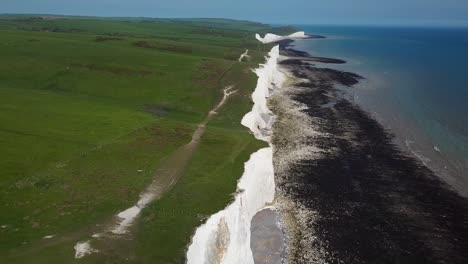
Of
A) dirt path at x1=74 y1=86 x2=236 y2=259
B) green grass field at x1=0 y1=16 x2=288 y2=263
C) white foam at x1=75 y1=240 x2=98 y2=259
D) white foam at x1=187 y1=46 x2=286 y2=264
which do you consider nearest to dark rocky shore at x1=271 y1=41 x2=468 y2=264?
white foam at x1=187 y1=46 x2=286 y2=264

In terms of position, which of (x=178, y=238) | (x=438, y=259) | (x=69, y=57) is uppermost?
(x=69, y=57)

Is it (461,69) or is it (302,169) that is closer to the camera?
(302,169)

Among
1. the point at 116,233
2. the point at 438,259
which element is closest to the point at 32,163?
the point at 116,233

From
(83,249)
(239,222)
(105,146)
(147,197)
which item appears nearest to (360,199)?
(239,222)

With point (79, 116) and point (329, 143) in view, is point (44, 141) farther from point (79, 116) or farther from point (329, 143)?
point (329, 143)

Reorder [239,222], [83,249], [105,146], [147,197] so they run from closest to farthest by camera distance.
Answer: [83,249]
[147,197]
[239,222]
[105,146]

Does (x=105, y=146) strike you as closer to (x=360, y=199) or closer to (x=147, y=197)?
(x=147, y=197)
